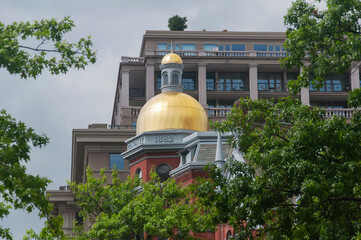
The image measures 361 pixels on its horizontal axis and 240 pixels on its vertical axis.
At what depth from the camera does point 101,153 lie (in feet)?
274

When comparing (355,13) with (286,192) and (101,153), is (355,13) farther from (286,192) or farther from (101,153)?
(101,153)

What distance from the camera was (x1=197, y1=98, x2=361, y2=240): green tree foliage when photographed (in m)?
30.4

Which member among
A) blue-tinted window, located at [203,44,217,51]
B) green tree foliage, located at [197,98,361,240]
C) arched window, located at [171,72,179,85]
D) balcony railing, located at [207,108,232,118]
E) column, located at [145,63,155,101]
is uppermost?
blue-tinted window, located at [203,44,217,51]

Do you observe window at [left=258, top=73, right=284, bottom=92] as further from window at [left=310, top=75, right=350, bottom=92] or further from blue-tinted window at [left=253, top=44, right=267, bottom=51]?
window at [left=310, top=75, right=350, bottom=92]

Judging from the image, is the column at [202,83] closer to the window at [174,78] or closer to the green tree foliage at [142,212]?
the window at [174,78]

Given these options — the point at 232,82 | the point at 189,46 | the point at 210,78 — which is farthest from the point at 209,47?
the point at 232,82

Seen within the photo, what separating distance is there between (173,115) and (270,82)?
41.0 meters

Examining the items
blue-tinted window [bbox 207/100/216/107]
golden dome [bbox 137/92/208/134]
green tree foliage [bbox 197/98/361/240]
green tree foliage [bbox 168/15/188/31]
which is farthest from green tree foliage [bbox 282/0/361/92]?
green tree foliage [bbox 168/15/188/31]

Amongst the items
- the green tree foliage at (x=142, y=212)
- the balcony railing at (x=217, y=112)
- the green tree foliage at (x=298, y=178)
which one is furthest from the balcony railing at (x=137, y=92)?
the green tree foliage at (x=298, y=178)

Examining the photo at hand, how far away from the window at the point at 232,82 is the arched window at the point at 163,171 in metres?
39.6

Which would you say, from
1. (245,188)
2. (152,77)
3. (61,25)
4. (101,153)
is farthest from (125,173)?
(61,25)

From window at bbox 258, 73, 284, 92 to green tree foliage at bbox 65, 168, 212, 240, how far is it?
48019 millimetres

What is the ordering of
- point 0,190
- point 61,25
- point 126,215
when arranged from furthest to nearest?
1. point 126,215
2. point 61,25
3. point 0,190

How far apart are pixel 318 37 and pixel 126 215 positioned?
1967 cm
